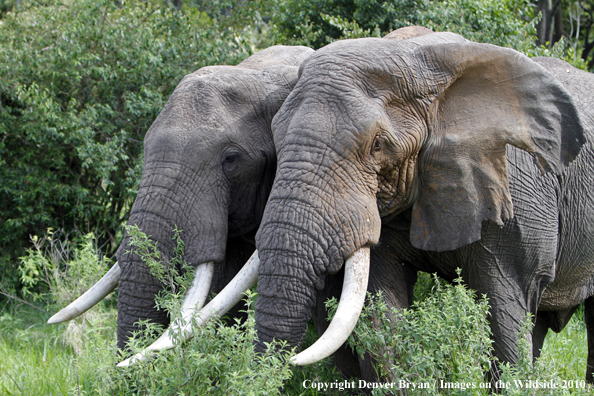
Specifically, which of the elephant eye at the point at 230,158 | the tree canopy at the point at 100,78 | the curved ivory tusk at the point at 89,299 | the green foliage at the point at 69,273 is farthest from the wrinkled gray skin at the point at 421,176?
the tree canopy at the point at 100,78

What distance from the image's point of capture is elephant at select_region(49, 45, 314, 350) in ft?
13.9

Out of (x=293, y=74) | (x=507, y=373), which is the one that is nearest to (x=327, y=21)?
(x=293, y=74)

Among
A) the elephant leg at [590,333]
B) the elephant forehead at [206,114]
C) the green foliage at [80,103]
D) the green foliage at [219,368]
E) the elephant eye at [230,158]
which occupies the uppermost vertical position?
the elephant forehead at [206,114]

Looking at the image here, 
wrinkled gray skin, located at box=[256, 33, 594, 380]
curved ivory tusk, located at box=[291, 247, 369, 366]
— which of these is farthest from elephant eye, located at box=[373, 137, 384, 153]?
curved ivory tusk, located at box=[291, 247, 369, 366]

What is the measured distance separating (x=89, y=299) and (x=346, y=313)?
6.42 ft

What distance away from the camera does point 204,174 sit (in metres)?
4.32

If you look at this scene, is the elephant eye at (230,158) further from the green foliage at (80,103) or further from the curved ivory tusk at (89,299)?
the green foliage at (80,103)

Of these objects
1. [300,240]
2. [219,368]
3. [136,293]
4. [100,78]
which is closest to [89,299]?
[136,293]

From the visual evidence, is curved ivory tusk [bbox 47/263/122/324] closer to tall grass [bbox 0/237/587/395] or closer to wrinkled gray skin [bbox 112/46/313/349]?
tall grass [bbox 0/237/587/395]

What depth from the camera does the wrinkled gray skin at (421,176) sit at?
3520 millimetres

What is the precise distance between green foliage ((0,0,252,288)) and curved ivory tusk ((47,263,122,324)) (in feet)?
9.60

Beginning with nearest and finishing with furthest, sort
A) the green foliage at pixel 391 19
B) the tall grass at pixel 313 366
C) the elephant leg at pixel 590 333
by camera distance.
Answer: the tall grass at pixel 313 366 → the elephant leg at pixel 590 333 → the green foliage at pixel 391 19

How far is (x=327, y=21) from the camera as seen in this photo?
8430mm

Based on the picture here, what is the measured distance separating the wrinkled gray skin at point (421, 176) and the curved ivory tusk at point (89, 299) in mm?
1487
